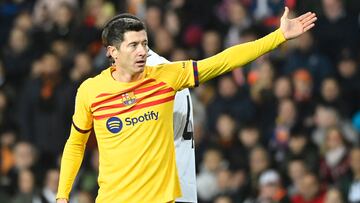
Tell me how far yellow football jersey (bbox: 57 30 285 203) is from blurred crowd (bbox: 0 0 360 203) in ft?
13.5

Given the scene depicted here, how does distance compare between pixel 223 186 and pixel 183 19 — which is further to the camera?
pixel 183 19

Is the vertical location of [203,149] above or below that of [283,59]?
below

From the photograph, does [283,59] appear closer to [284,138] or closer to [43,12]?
[284,138]

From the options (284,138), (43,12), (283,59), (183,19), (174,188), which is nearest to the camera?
(174,188)

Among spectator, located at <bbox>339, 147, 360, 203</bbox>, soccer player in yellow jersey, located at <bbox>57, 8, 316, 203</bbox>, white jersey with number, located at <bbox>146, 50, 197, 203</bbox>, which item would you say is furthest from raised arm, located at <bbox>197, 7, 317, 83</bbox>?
spectator, located at <bbox>339, 147, 360, 203</bbox>

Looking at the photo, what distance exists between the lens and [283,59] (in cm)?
1370

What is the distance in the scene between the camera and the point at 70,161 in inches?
302

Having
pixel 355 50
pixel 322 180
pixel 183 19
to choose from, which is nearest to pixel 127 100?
pixel 322 180

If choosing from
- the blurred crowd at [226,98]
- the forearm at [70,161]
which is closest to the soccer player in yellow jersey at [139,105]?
the forearm at [70,161]

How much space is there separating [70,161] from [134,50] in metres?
0.90

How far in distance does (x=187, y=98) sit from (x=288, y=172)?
12.6 ft

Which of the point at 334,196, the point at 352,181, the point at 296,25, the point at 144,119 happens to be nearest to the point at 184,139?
the point at 144,119

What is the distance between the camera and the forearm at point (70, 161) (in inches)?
301

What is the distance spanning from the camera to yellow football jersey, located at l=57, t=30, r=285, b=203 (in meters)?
7.40
